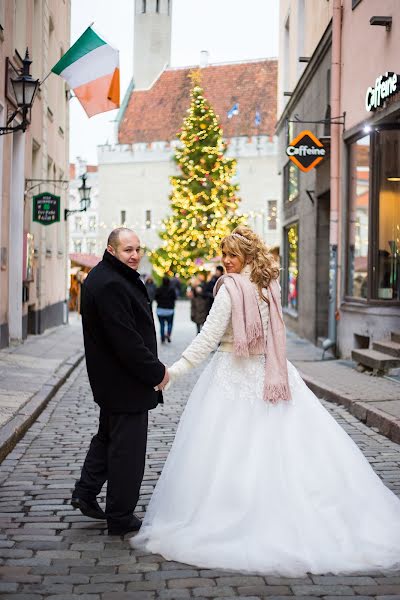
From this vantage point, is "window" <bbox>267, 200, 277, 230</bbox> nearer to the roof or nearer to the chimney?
the chimney

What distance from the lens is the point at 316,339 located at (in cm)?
1889

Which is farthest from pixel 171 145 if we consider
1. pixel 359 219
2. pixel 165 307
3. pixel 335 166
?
pixel 359 219

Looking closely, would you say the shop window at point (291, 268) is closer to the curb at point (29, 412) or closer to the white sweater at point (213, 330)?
the curb at point (29, 412)

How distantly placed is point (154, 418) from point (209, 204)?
38.9m

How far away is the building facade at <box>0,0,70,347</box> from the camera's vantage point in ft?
50.3

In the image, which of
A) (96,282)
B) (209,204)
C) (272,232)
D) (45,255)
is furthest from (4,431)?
(272,232)

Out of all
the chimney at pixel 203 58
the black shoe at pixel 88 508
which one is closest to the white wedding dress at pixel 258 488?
the black shoe at pixel 88 508

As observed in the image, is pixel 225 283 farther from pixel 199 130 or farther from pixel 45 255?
pixel 199 130

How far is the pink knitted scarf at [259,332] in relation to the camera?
15.9 feet

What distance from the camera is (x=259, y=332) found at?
4918 mm

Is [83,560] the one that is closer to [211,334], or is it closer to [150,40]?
[211,334]

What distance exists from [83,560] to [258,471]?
3.32ft

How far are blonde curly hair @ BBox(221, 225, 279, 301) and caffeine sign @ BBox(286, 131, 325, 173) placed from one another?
1210 centimetres

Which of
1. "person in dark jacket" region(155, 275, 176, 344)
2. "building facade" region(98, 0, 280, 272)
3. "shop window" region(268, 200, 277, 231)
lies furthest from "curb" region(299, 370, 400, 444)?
"shop window" region(268, 200, 277, 231)
